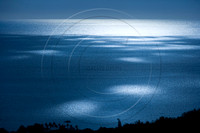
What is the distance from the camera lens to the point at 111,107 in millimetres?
11773

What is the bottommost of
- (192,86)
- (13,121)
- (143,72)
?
(13,121)

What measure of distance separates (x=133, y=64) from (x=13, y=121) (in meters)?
13.1

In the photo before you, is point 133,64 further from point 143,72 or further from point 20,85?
point 20,85

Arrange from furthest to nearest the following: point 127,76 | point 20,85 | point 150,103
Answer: point 127,76 → point 20,85 → point 150,103

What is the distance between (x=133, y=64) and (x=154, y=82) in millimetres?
5462

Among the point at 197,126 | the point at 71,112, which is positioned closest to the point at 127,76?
the point at 71,112

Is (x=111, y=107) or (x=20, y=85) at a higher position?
(x=20, y=85)

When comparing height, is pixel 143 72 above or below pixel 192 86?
above

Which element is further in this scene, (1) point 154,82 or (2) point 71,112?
(1) point 154,82

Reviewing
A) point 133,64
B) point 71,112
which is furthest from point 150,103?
point 133,64

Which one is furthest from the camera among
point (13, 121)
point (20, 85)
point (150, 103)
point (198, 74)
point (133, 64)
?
point (133, 64)

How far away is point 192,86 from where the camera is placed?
15516mm

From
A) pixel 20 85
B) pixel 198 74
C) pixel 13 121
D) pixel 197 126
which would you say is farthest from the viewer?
pixel 198 74

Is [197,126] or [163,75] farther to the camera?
[163,75]
